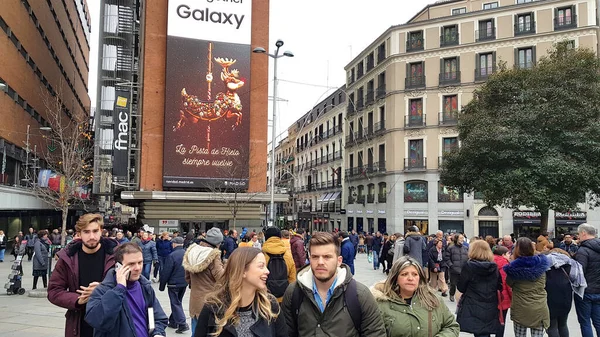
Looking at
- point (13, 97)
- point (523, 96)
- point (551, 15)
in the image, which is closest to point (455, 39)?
point (551, 15)

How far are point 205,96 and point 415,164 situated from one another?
19.3m

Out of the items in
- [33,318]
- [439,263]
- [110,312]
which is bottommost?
[33,318]

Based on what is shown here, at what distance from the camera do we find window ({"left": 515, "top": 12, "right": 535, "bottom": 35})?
3904 centimetres

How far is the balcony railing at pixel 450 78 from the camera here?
41219 mm

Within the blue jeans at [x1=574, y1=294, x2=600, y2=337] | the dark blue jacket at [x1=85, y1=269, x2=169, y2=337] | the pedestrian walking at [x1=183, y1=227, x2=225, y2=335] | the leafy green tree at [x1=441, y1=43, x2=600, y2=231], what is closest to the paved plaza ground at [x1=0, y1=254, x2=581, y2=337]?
the blue jeans at [x1=574, y1=294, x2=600, y2=337]

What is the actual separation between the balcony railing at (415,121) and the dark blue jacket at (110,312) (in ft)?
132

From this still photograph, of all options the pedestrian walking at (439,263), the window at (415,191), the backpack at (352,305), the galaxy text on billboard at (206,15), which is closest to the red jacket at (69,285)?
the backpack at (352,305)

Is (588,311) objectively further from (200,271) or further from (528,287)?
(200,271)

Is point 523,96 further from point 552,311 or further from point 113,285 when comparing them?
point 113,285

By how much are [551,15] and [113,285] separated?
42100 millimetres

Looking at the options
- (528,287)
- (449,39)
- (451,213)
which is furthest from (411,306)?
(449,39)

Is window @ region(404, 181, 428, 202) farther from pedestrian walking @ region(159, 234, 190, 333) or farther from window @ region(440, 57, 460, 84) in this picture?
pedestrian walking @ region(159, 234, 190, 333)

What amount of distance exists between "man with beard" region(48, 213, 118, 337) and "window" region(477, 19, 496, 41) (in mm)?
40903

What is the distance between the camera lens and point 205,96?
32.1 metres
